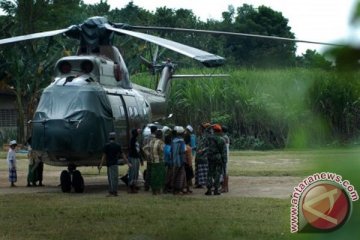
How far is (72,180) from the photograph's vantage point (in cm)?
1628

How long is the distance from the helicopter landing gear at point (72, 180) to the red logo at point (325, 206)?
14.7m

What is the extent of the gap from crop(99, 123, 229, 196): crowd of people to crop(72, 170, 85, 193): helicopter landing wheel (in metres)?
0.83

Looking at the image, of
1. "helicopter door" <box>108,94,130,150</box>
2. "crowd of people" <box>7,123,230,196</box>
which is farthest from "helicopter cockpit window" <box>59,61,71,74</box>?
"crowd of people" <box>7,123,230,196</box>

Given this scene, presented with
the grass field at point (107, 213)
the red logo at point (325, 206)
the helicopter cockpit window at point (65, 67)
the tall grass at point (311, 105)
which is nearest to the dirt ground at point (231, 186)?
the grass field at point (107, 213)

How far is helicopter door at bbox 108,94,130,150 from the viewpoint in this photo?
16.4m

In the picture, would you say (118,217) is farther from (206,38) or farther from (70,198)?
(206,38)

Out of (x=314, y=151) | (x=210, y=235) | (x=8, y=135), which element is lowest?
(x=8, y=135)

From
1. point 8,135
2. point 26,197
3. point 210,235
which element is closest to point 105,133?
point 26,197

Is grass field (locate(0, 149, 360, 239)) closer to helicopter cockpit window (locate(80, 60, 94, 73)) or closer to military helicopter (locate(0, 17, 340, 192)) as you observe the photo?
military helicopter (locate(0, 17, 340, 192))

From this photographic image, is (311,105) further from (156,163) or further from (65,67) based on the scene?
(65,67)

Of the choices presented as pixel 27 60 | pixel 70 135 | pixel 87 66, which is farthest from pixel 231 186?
pixel 27 60

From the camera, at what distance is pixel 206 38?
40594 mm

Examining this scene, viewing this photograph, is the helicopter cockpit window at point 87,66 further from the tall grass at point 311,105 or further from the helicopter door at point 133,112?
the tall grass at point 311,105

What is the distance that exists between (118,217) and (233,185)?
673 cm
